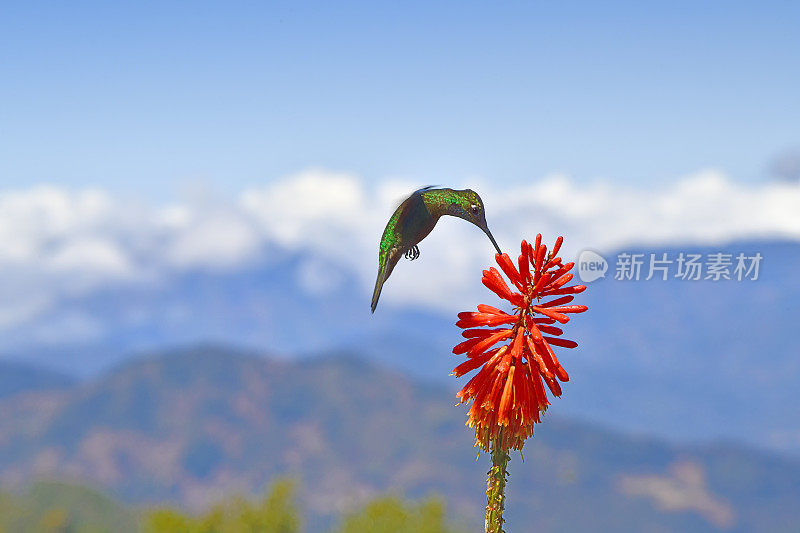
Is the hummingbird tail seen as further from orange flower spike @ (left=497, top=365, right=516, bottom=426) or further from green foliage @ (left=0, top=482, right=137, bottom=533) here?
green foliage @ (left=0, top=482, right=137, bottom=533)

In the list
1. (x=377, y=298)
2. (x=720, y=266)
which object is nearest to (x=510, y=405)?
(x=377, y=298)

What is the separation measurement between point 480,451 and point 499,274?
35.0 inches

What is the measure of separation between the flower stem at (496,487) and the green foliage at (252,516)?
36444 millimetres

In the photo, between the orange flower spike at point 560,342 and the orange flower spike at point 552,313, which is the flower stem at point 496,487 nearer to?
the orange flower spike at point 560,342

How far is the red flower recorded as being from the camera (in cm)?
367

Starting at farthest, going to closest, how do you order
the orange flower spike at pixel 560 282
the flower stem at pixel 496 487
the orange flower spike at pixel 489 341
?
1. the orange flower spike at pixel 489 341
2. the orange flower spike at pixel 560 282
3. the flower stem at pixel 496 487

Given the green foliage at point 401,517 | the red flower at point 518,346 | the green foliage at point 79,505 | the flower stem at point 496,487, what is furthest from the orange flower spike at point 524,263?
the green foliage at point 79,505

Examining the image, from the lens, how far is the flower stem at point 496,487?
3.53 metres

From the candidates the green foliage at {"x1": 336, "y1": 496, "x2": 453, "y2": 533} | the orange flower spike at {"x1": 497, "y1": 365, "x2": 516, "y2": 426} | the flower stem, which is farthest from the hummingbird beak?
the green foliage at {"x1": 336, "y1": 496, "x2": 453, "y2": 533}

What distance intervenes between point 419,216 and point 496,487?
1.20 m

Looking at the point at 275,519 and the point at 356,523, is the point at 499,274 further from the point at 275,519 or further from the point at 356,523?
the point at 356,523

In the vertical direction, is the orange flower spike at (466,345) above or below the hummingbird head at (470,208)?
below

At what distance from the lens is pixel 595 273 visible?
21.1 feet

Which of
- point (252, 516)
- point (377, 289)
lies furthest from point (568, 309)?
point (252, 516)
